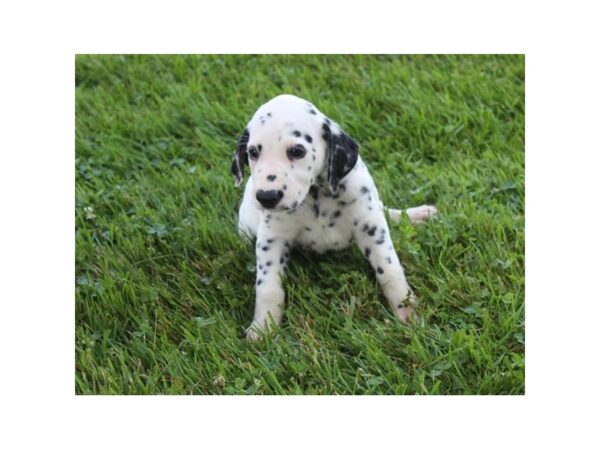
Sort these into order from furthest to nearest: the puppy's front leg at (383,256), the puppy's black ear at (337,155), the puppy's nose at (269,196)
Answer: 1. the puppy's front leg at (383,256)
2. the puppy's black ear at (337,155)
3. the puppy's nose at (269,196)

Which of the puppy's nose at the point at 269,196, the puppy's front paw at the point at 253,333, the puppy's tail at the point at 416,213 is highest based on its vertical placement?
the puppy's nose at the point at 269,196

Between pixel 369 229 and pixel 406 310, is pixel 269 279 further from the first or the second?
pixel 406 310

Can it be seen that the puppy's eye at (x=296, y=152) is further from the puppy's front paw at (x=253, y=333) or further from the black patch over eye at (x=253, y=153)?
the puppy's front paw at (x=253, y=333)

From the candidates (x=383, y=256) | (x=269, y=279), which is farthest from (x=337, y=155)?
(x=269, y=279)

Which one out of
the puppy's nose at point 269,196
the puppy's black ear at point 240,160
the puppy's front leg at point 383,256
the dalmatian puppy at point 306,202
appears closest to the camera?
the puppy's nose at point 269,196

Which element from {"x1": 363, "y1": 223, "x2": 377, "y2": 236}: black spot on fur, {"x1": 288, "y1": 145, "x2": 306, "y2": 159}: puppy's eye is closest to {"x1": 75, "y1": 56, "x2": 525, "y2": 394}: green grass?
{"x1": 363, "y1": 223, "x2": 377, "y2": 236}: black spot on fur

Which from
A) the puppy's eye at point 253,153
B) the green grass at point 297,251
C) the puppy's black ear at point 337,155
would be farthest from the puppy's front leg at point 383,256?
the puppy's eye at point 253,153

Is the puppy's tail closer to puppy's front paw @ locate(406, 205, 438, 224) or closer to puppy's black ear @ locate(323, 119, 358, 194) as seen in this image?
puppy's front paw @ locate(406, 205, 438, 224)
